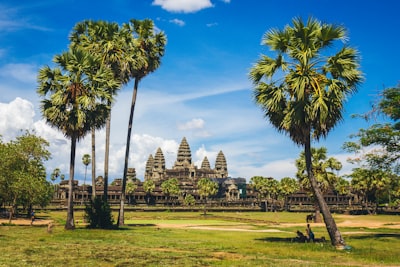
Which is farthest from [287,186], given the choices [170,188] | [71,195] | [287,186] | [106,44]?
[71,195]

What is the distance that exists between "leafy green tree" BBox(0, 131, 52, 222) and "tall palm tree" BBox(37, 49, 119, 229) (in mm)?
9557

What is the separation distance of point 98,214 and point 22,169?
15402 millimetres

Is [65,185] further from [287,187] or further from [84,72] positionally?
[84,72]

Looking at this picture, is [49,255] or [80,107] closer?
[49,255]

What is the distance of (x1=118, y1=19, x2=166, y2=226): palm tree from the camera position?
37.2 m

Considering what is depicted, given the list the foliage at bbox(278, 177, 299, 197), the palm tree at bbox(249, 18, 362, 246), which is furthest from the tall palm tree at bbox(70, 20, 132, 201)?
the foliage at bbox(278, 177, 299, 197)

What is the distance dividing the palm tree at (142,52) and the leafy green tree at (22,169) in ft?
30.4

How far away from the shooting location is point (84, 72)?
3128cm

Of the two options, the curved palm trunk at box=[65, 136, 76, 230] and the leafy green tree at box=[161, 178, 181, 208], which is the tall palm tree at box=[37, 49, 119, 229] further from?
the leafy green tree at box=[161, 178, 181, 208]

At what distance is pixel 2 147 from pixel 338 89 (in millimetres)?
34763

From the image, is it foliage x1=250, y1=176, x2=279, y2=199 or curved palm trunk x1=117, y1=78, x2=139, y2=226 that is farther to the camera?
foliage x1=250, y1=176, x2=279, y2=199

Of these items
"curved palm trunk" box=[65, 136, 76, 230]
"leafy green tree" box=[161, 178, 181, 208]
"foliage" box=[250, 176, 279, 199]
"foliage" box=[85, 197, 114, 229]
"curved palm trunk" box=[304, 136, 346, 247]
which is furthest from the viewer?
"leafy green tree" box=[161, 178, 181, 208]

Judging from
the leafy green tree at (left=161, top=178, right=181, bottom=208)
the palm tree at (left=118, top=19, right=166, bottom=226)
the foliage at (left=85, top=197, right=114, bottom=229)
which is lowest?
the foliage at (left=85, top=197, right=114, bottom=229)


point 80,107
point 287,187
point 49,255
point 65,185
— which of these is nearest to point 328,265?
point 49,255
